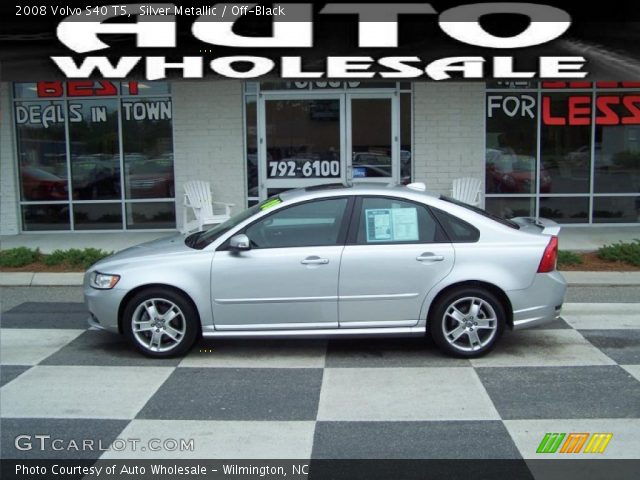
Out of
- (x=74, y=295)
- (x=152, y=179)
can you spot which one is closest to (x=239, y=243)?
(x=74, y=295)

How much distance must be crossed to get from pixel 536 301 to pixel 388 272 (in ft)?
4.49

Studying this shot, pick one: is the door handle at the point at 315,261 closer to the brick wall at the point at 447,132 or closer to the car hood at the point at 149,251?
the car hood at the point at 149,251

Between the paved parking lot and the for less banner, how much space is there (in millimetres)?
6872

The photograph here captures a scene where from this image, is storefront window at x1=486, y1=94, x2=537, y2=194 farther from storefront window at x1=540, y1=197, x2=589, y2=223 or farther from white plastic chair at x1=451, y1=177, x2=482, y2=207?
white plastic chair at x1=451, y1=177, x2=482, y2=207

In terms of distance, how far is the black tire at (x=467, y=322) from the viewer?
6.64 m

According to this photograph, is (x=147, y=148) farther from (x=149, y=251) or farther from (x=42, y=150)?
(x=149, y=251)

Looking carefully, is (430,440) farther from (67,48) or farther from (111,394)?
(67,48)

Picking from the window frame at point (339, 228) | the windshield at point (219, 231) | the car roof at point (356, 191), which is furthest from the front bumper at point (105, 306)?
the car roof at point (356, 191)

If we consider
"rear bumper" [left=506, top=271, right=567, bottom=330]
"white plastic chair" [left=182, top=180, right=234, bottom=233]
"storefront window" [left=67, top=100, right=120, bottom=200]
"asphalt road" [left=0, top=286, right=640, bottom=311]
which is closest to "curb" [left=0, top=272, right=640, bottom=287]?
"asphalt road" [left=0, top=286, right=640, bottom=311]

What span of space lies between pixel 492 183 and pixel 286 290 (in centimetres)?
879

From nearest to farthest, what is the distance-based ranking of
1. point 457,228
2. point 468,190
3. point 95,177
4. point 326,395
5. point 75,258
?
1. point 326,395
2. point 457,228
3. point 75,258
4. point 468,190
5. point 95,177

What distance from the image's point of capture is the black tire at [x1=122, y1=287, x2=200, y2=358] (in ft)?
21.9

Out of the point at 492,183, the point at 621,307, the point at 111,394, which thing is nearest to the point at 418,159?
the point at 492,183

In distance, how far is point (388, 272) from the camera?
661 cm
